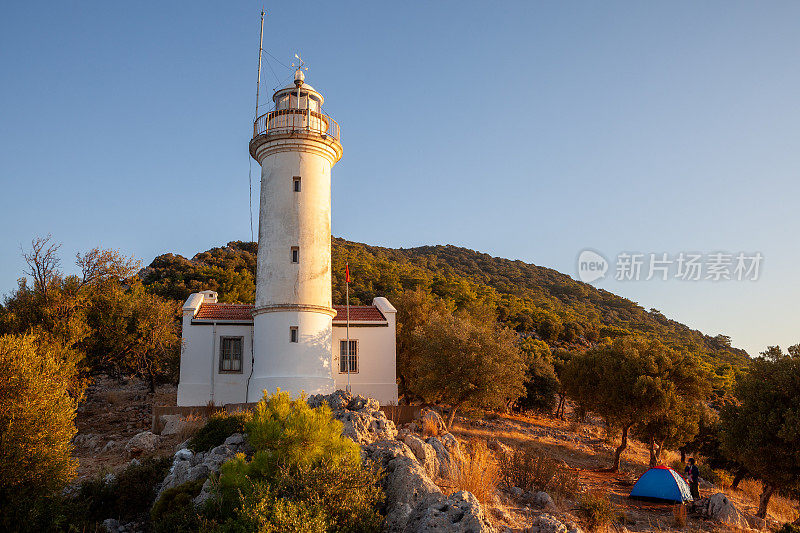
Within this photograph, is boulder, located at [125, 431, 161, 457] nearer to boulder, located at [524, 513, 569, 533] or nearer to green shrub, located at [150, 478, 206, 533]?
green shrub, located at [150, 478, 206, 533]

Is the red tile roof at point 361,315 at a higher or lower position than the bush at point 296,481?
higher

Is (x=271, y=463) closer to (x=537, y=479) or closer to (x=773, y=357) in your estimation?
(x=537, y=479)

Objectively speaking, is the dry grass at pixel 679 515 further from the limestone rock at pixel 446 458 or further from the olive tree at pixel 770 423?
the limestone rock at pixel 446 458

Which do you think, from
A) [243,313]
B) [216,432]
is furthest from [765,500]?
[243,313]

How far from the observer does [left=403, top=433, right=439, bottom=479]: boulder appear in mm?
12516

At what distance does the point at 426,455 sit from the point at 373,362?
12089 mm

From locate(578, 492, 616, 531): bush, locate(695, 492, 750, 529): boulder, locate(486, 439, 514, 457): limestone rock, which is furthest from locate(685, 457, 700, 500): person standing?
locate(578, 492, 616, 531): bush

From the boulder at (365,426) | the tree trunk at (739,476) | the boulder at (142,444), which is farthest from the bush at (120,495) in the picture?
the tree trunk at (739,476)

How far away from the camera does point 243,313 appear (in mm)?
24656

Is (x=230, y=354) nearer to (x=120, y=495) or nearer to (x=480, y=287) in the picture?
(x=120, y=495)

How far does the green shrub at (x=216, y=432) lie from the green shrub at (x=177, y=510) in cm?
277

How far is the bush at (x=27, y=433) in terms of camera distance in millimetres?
11844

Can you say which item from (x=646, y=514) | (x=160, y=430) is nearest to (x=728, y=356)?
(x=646, y=514)

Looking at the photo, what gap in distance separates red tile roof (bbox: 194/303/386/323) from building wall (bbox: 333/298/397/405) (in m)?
0.44
